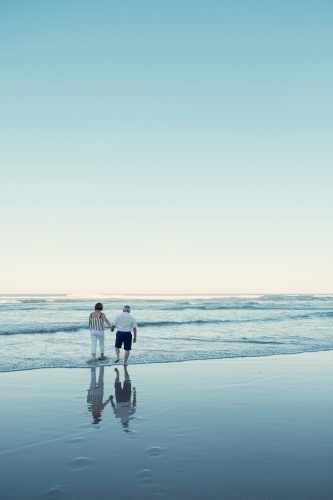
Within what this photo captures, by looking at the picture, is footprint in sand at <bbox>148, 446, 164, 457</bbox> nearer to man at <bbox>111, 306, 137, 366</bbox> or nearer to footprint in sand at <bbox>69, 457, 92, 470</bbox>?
footprint in sand at <bbox>69, 457, 92, 470</bbox>

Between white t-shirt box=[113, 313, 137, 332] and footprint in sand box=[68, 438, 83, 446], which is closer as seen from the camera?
footprint in sand box=[68, 438, 83, 446]

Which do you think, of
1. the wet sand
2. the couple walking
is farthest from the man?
the wet sand

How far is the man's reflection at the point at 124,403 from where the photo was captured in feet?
22.2

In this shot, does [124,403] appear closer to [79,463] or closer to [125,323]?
[79,463]

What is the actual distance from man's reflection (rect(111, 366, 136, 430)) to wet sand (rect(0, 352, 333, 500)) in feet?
0.07

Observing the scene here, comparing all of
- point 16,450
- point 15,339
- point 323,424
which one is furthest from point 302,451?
point 15,339

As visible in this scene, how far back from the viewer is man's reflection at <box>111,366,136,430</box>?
6758mm

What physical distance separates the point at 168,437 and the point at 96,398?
2863mm

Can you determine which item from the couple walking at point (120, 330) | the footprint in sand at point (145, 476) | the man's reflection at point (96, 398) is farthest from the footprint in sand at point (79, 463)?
the couple walking at point (120, 330)

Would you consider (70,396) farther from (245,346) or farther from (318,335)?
(318,335)

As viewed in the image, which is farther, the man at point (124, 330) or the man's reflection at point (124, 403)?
the man at point (124, 330)

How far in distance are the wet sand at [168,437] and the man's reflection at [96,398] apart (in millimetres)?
19

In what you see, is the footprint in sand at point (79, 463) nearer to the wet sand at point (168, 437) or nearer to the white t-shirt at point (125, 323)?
the wet sand at point (168, 437)

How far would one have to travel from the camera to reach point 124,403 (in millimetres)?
7691
